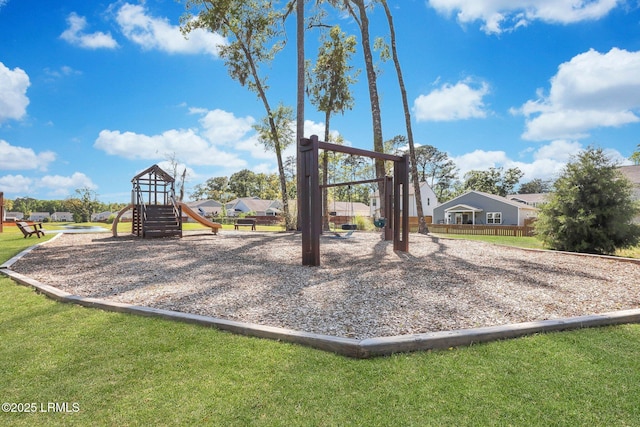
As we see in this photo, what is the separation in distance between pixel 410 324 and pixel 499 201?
3408 cm

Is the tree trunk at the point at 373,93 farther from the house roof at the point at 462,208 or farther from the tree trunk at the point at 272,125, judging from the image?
the house roof at the point at 462,208

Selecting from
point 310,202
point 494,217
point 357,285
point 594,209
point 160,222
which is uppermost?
point 310,202

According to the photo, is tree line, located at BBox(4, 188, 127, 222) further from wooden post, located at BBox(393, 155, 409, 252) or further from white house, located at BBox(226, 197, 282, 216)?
wooden post, located at BBox(393, 155, 409, 252)

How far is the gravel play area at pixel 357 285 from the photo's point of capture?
151 inches

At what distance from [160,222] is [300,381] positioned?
1315 cm

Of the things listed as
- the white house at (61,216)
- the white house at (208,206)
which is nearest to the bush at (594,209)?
the white house at (208,206)

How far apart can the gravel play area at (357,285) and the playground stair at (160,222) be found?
4661mm

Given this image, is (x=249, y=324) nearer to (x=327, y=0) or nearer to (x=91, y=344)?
(x=91, y=344)

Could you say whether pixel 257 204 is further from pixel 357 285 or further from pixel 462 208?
pixel 357 285

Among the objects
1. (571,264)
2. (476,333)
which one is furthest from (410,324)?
(571,264)

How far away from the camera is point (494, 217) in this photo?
33531mm

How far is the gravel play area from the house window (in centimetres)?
2667

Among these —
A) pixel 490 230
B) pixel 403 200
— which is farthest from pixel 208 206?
pixel 403 200

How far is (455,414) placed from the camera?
2.14 m
